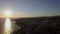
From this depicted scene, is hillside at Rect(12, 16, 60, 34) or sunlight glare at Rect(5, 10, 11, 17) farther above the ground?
sunlight glare at Rect(5, 10, 11, 17)

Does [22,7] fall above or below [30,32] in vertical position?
above

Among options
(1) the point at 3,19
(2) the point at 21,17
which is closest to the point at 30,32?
(2) the point at 21,17

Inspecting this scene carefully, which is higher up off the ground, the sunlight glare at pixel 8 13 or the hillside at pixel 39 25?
the sunlight glare at pixel 8 13

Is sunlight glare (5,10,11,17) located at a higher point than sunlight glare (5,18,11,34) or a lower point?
higher

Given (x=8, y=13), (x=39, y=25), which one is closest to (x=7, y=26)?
(x=8, y=13)

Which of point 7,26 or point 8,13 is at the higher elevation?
point 8,13

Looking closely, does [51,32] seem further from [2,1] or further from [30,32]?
[2,1]

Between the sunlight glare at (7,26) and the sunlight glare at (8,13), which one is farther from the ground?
the sunlight glare at (8,13)

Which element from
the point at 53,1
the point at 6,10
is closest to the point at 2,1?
the point at 6,10

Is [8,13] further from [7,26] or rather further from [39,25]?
[39,25]

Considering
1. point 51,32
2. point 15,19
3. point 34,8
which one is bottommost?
point 51,32

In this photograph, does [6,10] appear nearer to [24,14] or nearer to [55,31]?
[24,14]
